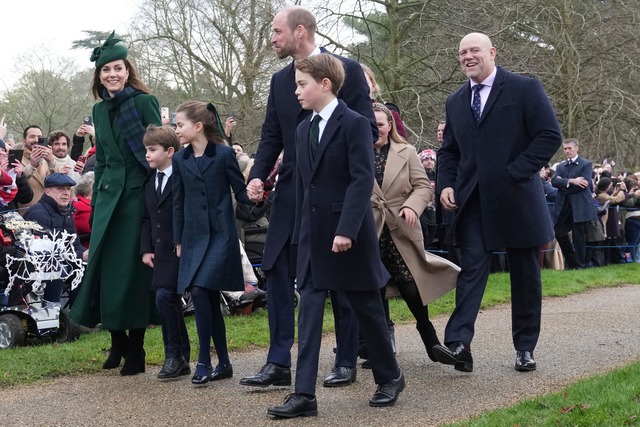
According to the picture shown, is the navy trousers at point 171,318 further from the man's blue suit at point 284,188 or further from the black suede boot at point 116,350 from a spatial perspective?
the man's blue suit at point 284,188

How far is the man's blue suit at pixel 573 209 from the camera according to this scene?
15.8m

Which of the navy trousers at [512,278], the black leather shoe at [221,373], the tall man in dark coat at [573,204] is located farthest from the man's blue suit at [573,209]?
the black leather shoe at [221,373]

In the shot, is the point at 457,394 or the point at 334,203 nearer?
the point at 334,203

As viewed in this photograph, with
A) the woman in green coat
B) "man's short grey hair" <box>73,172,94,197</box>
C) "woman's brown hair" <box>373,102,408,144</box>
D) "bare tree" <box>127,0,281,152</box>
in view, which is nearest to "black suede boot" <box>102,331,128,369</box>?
the woman in green coat

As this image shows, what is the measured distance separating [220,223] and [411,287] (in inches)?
53.6

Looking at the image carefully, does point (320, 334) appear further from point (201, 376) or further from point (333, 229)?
point (201, 376)

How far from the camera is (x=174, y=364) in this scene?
21.6 ft

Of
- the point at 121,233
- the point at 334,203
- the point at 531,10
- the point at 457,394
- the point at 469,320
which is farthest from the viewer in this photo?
the point at 531,10

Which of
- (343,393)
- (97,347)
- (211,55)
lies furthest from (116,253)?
(211,55)

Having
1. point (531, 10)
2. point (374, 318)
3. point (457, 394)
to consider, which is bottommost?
point (457, 394)

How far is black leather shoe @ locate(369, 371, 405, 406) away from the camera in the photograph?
552 centimetres

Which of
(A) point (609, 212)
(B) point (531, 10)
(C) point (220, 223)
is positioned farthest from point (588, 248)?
(C) point (220, 223)

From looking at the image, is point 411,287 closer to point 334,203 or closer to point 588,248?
point 334,203

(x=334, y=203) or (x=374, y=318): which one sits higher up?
(x=334, y=203)
